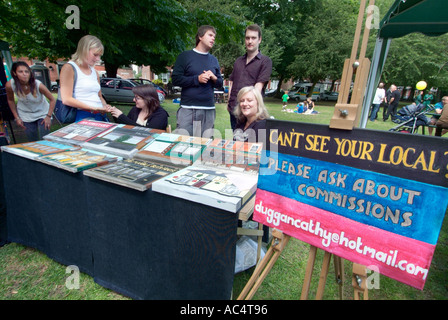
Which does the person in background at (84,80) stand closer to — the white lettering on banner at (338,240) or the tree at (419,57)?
the white lettering on banner at (338,240)

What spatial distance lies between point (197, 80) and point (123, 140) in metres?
1.12

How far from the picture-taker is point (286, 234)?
1354mm

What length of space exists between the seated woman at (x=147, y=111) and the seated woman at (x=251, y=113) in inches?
39.0

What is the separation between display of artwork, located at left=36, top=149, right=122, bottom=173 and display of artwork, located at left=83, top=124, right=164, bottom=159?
7 cm

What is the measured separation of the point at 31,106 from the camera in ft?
11.9

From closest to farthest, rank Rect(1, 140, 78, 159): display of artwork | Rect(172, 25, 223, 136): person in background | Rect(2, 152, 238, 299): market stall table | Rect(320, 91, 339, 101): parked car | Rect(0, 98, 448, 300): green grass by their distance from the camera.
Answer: Rect(2, 152, 238, 299): market stall table
Rect(0, 98, 448, 300): green grass
Rect(1, 140, 78, 159): display of artwork
Rect(172, 25, 223, 136): person in background
Rect(320, 91, 339, 101): parked car

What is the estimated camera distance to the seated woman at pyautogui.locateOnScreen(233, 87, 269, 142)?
96.4 inches

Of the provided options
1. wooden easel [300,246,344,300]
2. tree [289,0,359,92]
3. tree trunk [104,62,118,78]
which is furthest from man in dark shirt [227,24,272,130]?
tree [289,0,359,92]

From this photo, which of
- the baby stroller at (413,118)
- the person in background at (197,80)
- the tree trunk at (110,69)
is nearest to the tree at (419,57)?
the baby stroller at (413,118)

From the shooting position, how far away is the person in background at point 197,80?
2.80m

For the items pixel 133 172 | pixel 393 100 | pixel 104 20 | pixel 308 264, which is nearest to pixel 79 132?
pixel 133 172

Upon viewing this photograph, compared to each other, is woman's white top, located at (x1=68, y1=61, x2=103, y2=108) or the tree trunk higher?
the tree trunk

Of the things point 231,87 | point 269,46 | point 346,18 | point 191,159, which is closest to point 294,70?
point 269,46

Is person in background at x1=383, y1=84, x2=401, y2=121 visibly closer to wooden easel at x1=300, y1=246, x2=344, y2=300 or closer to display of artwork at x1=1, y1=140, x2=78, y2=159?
wooden easel at x1=300, y1=246, x2=344, y2=300
